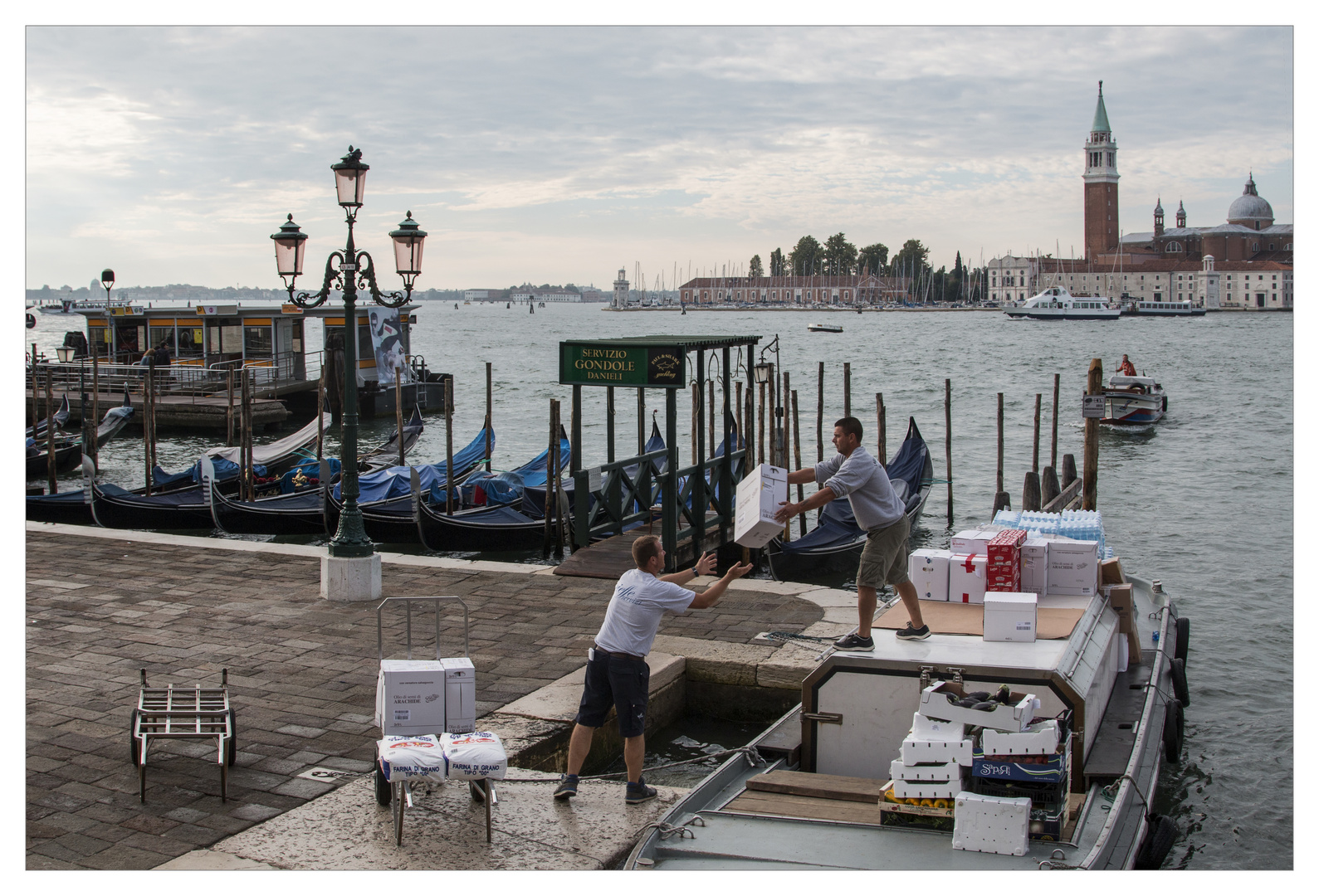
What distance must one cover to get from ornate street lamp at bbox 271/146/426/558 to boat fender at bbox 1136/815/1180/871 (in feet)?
20.7

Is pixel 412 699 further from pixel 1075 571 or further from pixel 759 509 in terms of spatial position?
pixel 1075 571

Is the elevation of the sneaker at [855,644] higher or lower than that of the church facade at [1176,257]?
lower

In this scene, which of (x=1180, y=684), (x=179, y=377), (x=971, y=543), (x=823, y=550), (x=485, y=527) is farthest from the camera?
(x=179, y=377)

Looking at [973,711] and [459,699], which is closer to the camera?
[973,711]

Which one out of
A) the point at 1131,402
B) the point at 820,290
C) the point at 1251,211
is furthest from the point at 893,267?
the point at 1131,402

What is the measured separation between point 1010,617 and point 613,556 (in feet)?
17.5

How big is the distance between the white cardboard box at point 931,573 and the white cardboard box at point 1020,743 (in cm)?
241

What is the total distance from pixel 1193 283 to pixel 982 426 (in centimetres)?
11909

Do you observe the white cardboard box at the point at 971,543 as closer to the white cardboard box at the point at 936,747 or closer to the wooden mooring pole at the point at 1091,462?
the white cardboard box at the point at 936,747

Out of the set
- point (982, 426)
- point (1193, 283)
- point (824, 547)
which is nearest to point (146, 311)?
point (982, 426)

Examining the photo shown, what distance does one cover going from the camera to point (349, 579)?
990 centimetres

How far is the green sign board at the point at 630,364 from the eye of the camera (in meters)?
11.4

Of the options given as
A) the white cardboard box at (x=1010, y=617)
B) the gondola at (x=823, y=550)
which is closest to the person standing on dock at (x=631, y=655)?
the white cardboard box at (x=1010, y=617)

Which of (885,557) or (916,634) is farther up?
(885,557)
